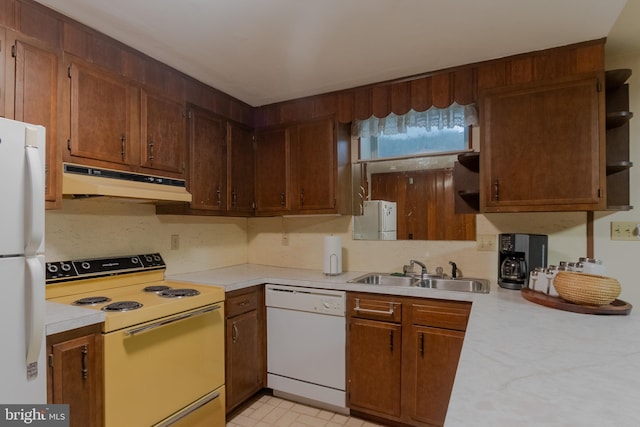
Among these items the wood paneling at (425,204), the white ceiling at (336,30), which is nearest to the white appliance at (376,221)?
the wood paneling at (425,204)

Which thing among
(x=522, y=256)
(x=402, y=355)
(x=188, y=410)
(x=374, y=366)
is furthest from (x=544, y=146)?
(x=188, y=410)

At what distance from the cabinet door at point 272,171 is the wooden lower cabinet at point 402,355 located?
1.04 metres

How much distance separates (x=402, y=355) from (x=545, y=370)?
1.27 metres

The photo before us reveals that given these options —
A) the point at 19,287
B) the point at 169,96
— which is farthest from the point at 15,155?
the point at 169,96

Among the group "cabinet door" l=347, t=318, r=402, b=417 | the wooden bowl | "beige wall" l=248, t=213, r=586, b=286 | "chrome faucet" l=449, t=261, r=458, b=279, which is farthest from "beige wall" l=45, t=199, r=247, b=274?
the wooden bowl

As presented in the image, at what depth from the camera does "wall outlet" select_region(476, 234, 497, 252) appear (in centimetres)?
232

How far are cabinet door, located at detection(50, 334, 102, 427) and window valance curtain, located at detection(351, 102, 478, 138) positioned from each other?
220 centimetres

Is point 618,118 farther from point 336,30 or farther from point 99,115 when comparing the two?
point 99,115

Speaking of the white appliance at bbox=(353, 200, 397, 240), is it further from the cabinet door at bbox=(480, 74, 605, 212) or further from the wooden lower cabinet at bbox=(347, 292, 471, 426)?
the cabinet door at bbox=(480, 74, 605, 212)

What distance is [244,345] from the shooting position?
7.66 ft

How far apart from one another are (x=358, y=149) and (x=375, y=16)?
121 cm

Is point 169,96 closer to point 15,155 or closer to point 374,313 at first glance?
point 15,155

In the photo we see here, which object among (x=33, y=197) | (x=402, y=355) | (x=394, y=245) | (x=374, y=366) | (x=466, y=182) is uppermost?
(x=466, y=182)

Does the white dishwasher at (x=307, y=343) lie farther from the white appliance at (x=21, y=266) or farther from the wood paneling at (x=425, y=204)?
the white appliance at (x=21, y=266)
